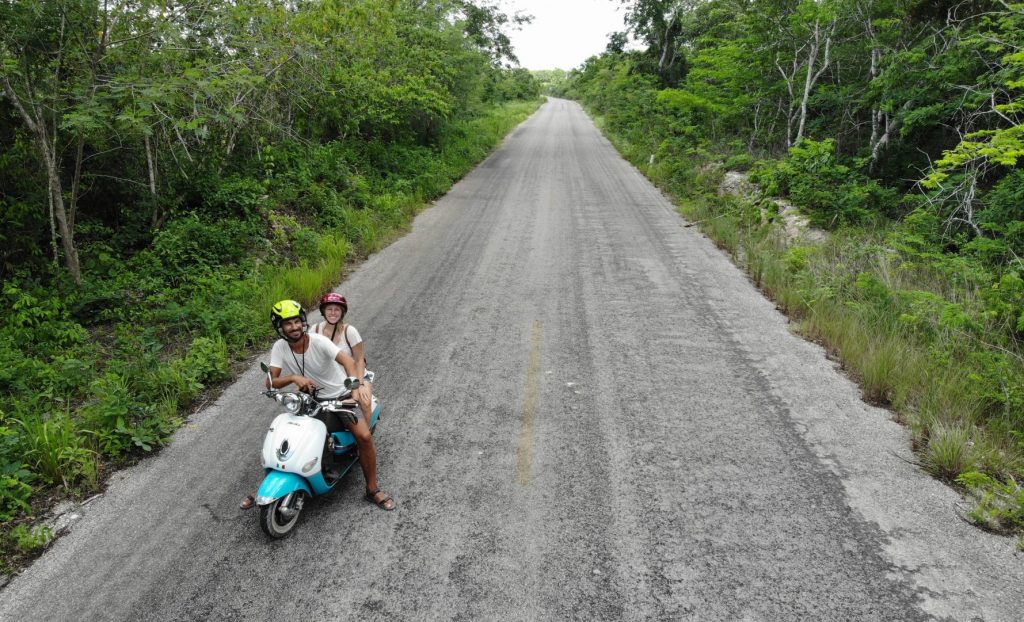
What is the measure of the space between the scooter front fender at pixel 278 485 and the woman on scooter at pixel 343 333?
2.21 feet

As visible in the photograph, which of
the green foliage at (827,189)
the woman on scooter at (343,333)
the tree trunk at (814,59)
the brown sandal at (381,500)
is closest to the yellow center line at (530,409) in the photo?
the brown sandal at (381,500)

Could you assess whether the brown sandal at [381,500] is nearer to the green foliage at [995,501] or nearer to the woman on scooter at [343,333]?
the woman on scooter at [343,333]

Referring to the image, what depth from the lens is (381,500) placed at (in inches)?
153

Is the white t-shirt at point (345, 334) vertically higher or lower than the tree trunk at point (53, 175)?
lower

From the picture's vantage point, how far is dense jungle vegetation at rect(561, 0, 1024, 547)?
4.97m

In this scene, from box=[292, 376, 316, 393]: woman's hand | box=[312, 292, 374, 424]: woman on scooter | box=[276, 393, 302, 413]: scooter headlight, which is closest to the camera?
box=[276, 393, 302, 413]: scooter headlight

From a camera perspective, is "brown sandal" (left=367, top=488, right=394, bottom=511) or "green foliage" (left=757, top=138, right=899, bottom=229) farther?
"green foliage" (left=757, top=138, right=899, bottom=229)

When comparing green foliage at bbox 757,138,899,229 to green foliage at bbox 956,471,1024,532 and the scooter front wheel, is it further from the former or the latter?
the scooter front wheel

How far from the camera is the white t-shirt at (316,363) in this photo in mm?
3971

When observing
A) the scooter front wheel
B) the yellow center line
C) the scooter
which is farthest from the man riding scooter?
the yellow center line

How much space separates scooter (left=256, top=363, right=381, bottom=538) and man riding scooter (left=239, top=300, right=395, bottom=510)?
106mm

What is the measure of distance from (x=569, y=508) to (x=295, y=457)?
197 cm

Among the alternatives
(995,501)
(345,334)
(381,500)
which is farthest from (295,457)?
(995,501)

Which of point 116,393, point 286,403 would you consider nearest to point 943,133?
point 286,403
